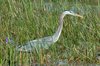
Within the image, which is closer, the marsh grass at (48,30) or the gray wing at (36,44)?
the marsh grass at (48,30)

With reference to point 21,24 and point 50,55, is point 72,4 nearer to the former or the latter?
point 21,24

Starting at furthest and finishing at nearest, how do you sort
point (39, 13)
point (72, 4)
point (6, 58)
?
point (72, 4)
point (39, 13)
point (6, 58)

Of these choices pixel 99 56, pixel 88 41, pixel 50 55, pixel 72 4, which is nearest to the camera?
pixel 50 55

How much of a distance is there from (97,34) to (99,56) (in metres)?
1.23

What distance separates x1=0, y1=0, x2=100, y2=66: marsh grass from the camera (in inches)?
213

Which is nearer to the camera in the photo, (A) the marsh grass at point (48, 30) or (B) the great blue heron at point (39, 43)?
(A) the marsh grass at point (48, 30)

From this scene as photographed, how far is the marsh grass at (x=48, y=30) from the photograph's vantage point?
5414 millimetres

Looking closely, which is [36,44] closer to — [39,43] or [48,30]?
[39,43]

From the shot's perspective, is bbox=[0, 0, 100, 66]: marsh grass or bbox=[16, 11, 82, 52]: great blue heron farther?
bbox=[16, 11, 82, 52]: great blue heron

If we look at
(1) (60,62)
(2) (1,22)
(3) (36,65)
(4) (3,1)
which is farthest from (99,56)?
(4) (3,1)

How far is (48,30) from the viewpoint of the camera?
7.00 m

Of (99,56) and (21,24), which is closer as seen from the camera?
(99,56)

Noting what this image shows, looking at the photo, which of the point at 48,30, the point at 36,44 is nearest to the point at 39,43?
the point at 36,44

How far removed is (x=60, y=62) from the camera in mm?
5621
